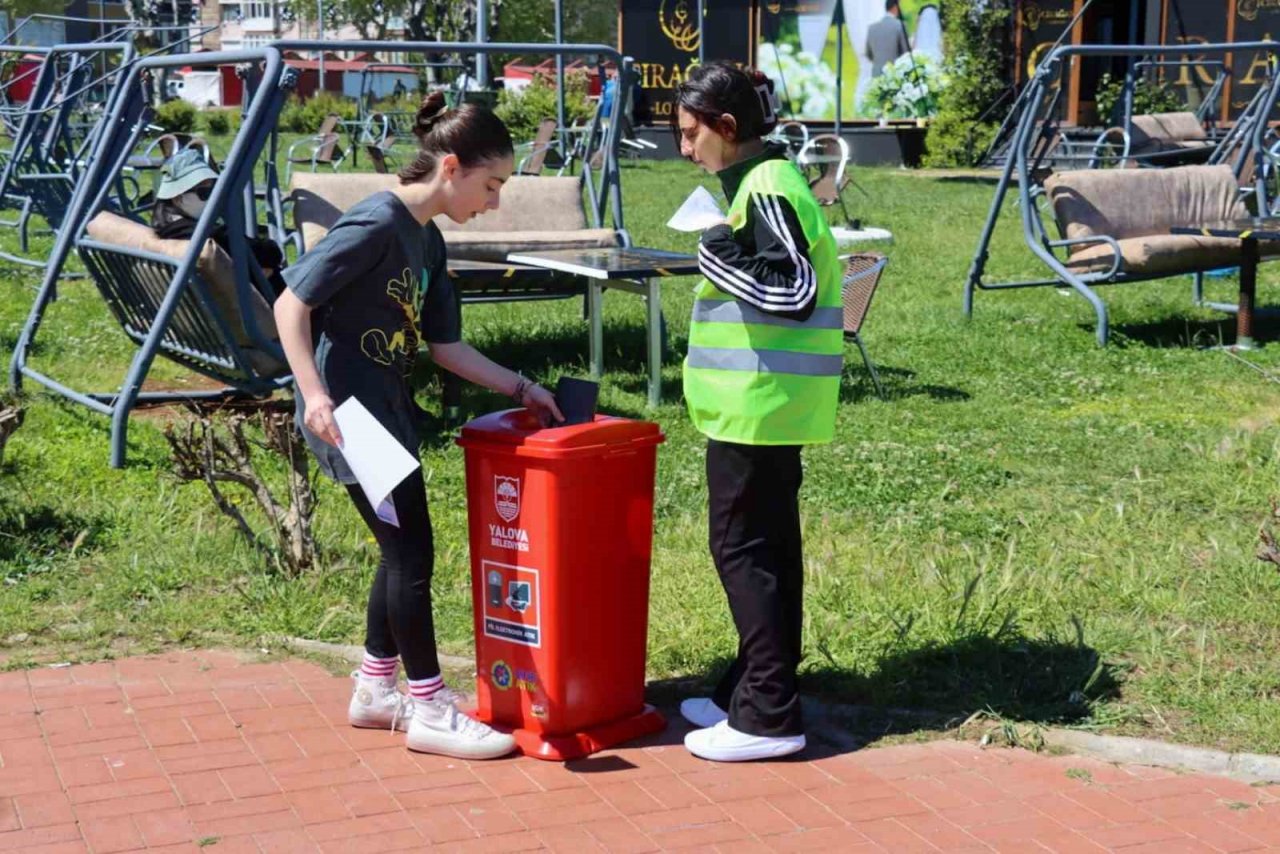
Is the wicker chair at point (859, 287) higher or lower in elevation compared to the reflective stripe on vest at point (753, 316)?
lower

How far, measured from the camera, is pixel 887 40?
1146 inches

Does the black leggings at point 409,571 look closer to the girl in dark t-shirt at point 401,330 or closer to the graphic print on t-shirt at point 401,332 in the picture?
the girl in dark t-shirt at point 401,330

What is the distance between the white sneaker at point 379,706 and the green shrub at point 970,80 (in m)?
22.3

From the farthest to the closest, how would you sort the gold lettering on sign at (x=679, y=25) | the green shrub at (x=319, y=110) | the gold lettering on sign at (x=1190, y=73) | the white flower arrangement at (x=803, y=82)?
the green shrub at (x=319, y=110)
the gold lettering on sign at (x=679, y=25)
the white flower arrangement at (x=803, y=82)
the gold lettering on sign at (x=1190, y=73)

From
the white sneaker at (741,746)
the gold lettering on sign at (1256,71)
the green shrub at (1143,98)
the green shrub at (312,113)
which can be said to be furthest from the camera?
the green shrub at (312,113)

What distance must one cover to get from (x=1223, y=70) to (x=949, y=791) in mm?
14204

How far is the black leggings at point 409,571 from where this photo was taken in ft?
13.0

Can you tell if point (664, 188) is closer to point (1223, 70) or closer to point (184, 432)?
Result: point (1223, 70)

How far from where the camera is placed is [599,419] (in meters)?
4.12

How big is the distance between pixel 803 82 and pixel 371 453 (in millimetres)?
27250

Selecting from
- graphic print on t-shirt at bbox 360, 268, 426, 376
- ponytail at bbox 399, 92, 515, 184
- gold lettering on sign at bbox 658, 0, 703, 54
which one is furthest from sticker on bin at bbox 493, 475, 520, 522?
gold lettering on sign at bbox 658, 0, 703, 54

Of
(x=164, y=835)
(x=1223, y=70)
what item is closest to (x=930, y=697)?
(x=164, y=835)

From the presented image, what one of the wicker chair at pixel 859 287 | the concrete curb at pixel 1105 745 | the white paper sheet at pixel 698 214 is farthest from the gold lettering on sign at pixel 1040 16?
the concrete curb at pixel 1105 745

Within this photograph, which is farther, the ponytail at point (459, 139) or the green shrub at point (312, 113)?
the green shrub at point (312, 113)
